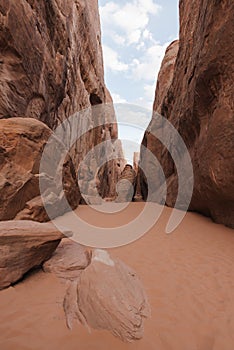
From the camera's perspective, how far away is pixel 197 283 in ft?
11.1

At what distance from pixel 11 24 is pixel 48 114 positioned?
398 cm

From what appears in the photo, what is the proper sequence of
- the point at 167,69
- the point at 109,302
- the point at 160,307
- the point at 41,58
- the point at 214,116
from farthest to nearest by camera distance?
1. the point at 167,69
2. the point at 41,58
3. the point at 214,116
4. the point at 160,307
5. the point at 109,302

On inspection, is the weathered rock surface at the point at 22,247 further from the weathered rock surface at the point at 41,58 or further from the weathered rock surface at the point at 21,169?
the weathered rock surface at the point at 41,58

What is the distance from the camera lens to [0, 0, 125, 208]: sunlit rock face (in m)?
7.48

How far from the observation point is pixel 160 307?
2707mm

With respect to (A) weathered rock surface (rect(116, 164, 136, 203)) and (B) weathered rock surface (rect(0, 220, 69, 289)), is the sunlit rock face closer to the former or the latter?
(B) weathered rock surface (rect(0, 220, 69, 289))

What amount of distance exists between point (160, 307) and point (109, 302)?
2.84 ft

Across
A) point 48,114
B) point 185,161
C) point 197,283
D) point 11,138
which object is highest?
point 48,114

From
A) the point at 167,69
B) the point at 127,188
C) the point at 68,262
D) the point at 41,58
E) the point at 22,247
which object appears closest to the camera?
the point at 22,247

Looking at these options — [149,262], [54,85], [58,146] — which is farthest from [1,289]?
[54,85]

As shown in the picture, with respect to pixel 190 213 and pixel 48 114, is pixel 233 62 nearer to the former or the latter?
pixel 190 213

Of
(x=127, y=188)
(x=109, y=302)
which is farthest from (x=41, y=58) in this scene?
(x=127, y=188)

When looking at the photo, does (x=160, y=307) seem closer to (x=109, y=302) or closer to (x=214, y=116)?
(x=109, y=302)

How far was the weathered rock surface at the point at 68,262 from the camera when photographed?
3.47m
